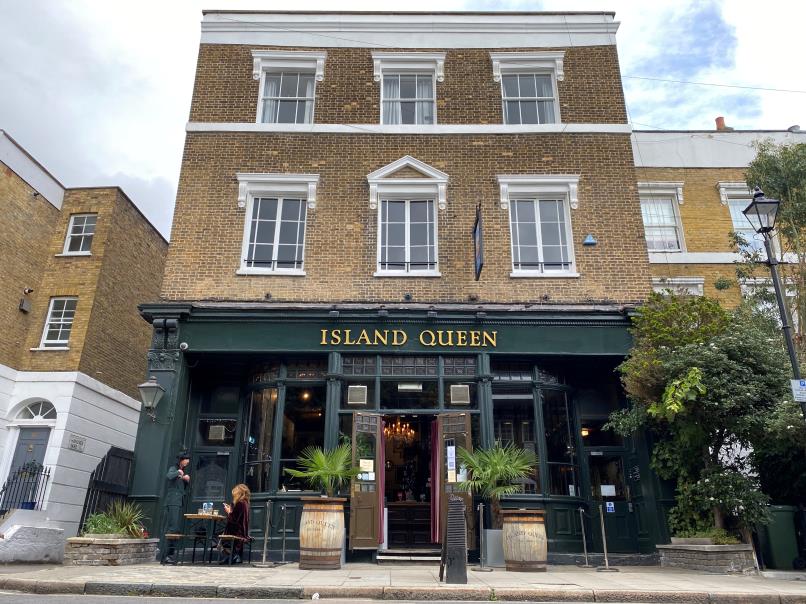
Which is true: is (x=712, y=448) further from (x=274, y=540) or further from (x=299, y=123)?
(x=299, y=123)

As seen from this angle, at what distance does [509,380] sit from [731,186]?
10047 millimetres

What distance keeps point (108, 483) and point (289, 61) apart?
1115cm

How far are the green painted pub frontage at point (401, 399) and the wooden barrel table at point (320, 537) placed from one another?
1916 mm

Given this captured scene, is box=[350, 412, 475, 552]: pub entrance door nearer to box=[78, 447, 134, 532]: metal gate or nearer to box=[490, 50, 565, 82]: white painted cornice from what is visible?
box=[78, 447, 134, 532]: metal gate

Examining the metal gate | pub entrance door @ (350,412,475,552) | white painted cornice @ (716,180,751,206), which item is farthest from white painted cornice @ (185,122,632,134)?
the metal gate

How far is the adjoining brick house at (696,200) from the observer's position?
16766 millimetres

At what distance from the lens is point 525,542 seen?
9.77m

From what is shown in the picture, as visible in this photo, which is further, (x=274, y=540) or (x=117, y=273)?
(x=117, y=273)

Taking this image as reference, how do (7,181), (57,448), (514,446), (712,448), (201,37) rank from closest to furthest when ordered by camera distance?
(712,448), (514,446), (201,37), (57,448), (7,181)

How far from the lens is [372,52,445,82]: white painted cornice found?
1459 cm

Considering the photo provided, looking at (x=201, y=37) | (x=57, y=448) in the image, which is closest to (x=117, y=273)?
(x=57, y=448)

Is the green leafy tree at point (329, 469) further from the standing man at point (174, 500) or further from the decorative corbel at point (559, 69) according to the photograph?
the decorative corbel at point (559, 69)

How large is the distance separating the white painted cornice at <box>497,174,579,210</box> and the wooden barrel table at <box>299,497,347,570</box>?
24.5ft

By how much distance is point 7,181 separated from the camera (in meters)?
17.9
